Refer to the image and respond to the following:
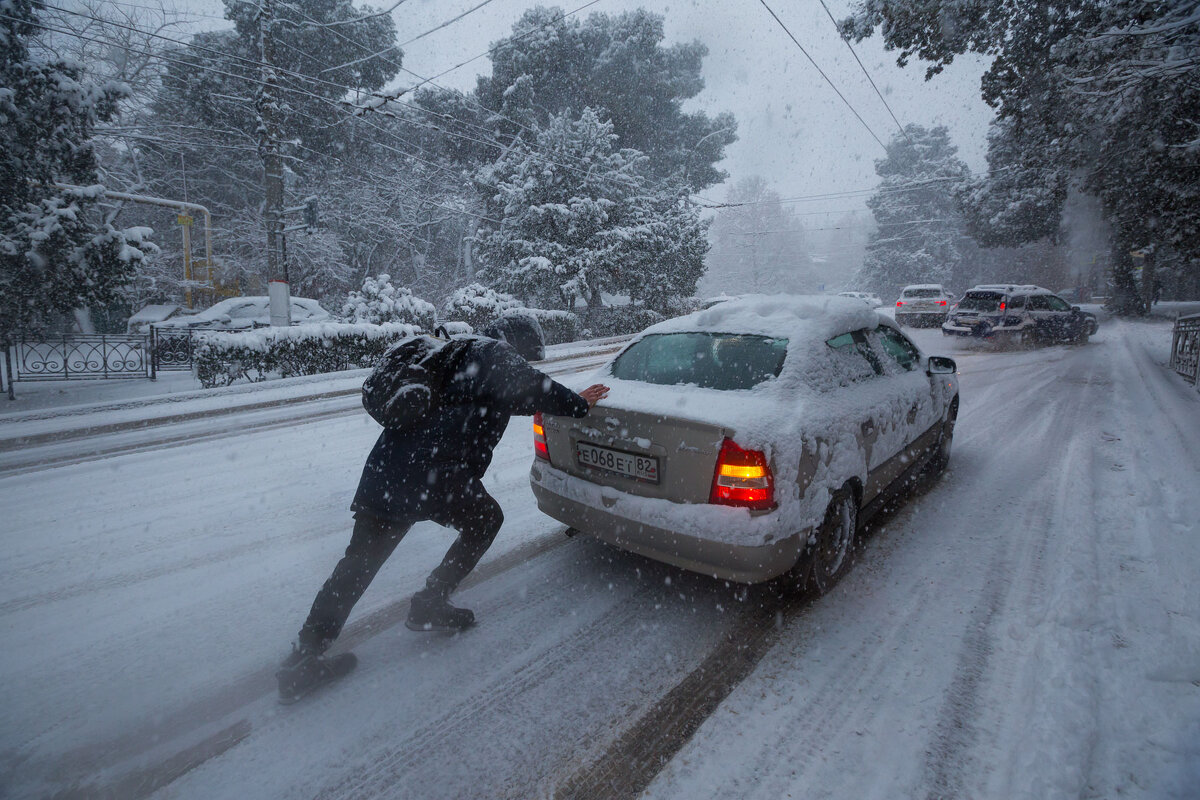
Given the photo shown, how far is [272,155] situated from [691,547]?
18.1 metres

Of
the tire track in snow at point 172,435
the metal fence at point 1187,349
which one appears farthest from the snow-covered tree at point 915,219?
the tire track in snow at point 172,435

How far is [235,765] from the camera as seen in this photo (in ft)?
7.23

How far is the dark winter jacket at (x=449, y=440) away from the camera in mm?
2607

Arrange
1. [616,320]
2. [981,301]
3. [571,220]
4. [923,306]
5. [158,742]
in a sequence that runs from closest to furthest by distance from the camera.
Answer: [158,742], [981,301], [571,220], [923,306], [616,320]

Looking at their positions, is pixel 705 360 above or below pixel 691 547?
above

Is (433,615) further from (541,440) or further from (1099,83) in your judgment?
(1099,83)

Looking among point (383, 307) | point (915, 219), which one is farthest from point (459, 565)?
point (915, 219)

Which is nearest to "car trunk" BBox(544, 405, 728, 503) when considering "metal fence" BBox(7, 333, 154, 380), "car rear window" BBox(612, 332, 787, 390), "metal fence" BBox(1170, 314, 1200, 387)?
"car rear window" BBox(612, 332, 787, 390)

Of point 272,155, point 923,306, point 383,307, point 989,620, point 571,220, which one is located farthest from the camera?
point 923,306

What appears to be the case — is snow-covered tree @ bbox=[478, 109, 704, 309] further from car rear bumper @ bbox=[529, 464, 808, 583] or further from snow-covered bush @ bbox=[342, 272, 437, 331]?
car rear bumper @ bbox=[529, 464, 808, 583]

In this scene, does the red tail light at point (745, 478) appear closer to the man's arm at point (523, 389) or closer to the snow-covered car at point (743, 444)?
the snow-covered car at point (743, 444)

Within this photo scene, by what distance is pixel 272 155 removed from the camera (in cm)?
1638

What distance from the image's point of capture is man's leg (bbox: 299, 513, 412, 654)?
2.62 metres

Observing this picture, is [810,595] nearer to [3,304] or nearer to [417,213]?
[3,304]
